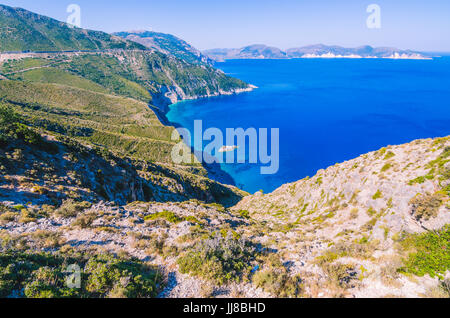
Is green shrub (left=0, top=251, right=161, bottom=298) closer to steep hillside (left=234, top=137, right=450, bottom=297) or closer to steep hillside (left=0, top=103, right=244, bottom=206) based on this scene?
steep hillside (left=234, top=137, right=450, bottom=297)

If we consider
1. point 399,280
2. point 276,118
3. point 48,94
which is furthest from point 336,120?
point 48,94

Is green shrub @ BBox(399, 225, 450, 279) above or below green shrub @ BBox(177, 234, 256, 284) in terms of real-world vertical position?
above

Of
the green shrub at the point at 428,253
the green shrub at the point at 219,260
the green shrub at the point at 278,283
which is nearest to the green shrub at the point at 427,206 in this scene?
the green shrub at the point at 428,253

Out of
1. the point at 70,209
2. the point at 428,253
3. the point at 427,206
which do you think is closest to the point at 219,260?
the point at 428,253

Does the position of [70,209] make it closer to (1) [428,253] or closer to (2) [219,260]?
(2) [219,260]

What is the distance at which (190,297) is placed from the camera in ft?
29.2

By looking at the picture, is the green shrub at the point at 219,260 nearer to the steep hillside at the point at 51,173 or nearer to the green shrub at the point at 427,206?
the green shrub at the point at 427,206

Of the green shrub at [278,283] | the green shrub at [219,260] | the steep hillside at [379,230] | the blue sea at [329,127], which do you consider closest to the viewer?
the green shrub at [278,283]

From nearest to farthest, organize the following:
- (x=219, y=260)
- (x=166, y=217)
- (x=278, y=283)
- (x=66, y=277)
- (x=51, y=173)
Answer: (x=66, y=277), (x=278, y=283), (x=219, y=260), (x=166, y=217), (x=51, y=173)

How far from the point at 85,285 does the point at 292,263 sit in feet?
33.8

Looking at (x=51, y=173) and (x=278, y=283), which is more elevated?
(x=51, y=173)

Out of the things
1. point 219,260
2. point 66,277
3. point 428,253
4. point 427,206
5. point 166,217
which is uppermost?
point 427,206

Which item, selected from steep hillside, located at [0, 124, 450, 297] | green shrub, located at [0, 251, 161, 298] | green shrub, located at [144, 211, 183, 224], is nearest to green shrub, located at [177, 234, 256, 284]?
steep hillside, located at [0, 124, 450, 297]
